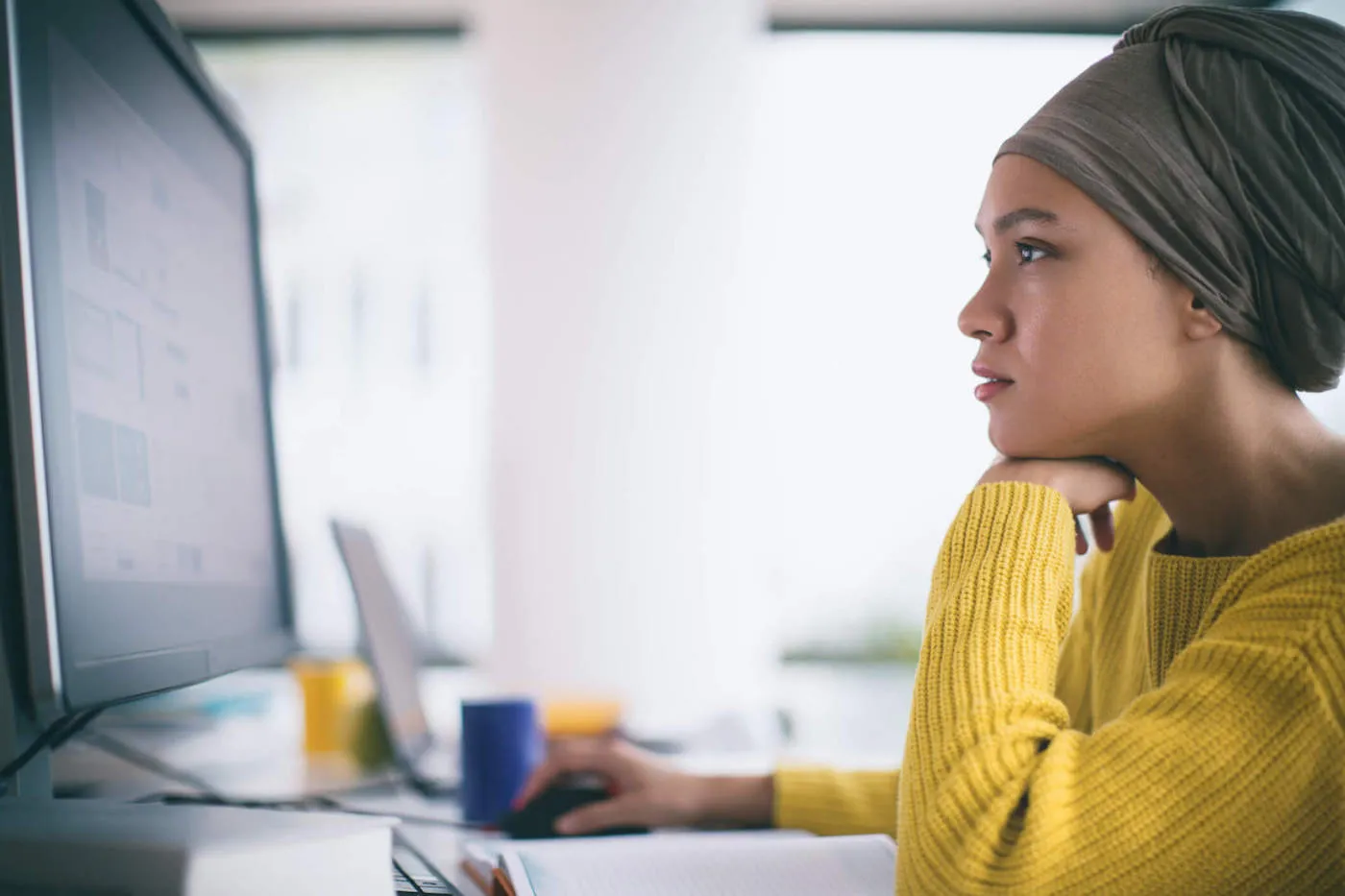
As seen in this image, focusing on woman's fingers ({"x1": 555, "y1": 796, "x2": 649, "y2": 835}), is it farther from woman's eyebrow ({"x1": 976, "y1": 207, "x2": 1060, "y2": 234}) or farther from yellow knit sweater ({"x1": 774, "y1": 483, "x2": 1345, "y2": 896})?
woman's eyebrow ({"x1": 976, "y1": 207, "x2": 1060, "y2": 234})

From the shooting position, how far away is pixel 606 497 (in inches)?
109

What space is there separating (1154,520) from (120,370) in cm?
93

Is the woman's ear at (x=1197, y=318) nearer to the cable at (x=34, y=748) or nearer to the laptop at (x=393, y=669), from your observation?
the cable at (x=34, y=748)

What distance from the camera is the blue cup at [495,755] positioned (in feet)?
3.47

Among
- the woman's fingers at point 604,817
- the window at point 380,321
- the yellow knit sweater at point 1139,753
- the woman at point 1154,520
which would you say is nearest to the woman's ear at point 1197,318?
the woman at point 1154,520

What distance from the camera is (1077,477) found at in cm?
86

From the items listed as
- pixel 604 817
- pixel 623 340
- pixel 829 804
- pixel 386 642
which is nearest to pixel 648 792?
pixel 604 817

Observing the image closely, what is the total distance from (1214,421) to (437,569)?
8.28 feet

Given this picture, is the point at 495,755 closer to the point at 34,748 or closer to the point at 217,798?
the point at 217,798

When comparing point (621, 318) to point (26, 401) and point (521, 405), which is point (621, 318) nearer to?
point (521, 405)

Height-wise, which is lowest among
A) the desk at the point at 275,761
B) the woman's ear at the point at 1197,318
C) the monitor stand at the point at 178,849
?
the desk at the point at 275,761

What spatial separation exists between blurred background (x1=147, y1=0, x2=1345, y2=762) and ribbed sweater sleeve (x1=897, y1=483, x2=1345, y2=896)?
1.99 metres

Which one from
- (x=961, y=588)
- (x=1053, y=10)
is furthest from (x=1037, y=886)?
(x=1053, y=10)

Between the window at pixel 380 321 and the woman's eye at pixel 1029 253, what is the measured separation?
7.42ft
